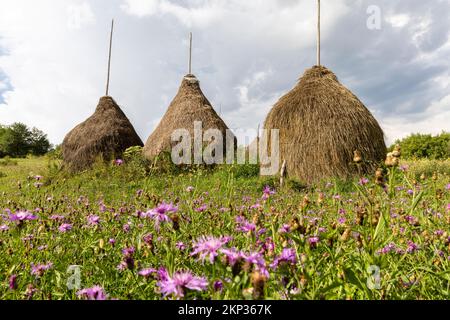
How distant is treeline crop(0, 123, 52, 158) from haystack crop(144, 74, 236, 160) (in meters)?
34.8

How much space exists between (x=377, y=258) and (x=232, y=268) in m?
0.57

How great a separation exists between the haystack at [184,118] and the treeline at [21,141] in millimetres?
34755

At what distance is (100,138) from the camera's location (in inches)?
490

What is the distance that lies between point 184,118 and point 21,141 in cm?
3858

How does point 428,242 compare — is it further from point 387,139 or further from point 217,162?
point 217,162

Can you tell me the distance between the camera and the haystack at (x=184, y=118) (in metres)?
11.8

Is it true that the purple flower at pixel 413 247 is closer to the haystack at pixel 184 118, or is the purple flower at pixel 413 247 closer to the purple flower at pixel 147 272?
the purple flower at pixel 147 272

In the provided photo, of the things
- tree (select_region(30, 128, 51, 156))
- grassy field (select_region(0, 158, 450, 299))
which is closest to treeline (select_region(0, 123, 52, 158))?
tree (select_region(30, 128, 51, 156))

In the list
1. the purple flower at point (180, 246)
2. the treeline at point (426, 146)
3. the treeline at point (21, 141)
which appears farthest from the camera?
the treeline at point (21, 141)

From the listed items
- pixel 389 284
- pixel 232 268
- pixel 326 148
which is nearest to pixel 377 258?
pixel 389 284

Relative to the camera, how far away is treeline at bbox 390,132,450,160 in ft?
72.0

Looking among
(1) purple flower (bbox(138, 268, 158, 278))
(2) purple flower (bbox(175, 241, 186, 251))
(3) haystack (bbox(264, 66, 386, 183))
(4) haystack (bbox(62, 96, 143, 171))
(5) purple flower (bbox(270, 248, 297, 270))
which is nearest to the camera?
(5) purple flower (bbox(270, 248, 297, 270))

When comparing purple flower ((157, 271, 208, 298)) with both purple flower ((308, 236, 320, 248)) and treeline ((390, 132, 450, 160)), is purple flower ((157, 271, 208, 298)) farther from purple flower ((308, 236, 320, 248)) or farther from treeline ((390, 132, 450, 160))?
treeline ((390, 132, 450, 160))

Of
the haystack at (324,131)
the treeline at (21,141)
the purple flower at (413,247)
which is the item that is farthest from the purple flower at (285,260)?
the treeline at (21,141)
